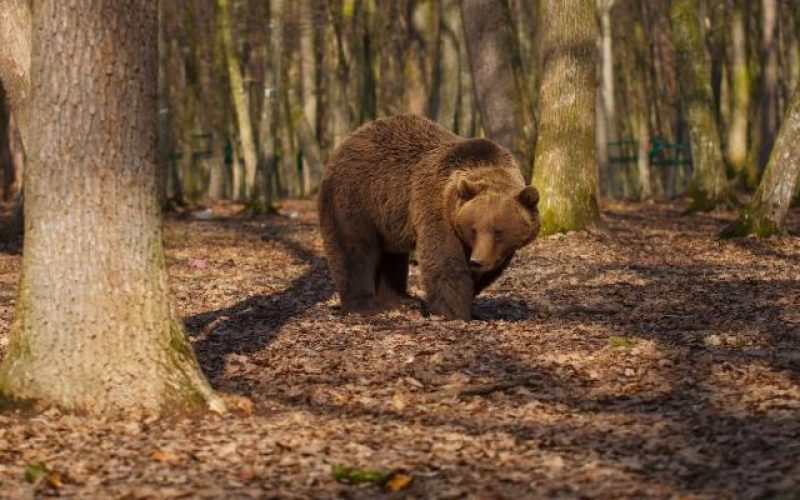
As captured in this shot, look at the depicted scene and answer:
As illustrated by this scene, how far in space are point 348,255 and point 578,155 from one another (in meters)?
5.81

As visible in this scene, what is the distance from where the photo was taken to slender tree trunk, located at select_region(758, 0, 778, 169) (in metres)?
28.7

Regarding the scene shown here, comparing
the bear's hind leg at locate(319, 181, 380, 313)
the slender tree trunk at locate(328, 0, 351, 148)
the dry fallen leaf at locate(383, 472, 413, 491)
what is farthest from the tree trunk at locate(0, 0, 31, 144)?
the slender tree trunk at locate(328, 0, 351, 148)

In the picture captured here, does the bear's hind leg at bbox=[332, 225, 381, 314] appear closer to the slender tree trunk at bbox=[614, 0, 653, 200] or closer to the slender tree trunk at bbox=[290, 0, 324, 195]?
the slender tree trunk at bbox=[290, 0, 324, 195]

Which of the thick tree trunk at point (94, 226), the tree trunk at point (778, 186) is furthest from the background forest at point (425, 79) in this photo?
the thick tree trunk at point (94, 226)

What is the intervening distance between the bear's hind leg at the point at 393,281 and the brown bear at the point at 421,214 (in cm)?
1

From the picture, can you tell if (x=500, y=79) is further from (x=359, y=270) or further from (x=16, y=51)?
(x=16, y=51)

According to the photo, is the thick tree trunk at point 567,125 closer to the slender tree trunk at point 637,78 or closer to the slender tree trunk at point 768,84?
the slender tree trunk at point 768,84

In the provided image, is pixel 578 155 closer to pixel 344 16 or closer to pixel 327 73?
pixel 344 16

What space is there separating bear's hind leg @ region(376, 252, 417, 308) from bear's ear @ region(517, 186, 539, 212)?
1.91 metres

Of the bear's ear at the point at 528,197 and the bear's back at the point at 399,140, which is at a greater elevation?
the bear's back at the point at 399,140

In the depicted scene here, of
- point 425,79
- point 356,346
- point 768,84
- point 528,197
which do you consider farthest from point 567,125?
point 425,79

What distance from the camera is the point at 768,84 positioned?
96.8 feet

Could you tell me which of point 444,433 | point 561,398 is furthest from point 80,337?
point 561,398

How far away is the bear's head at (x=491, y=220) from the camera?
1020 centimetres
